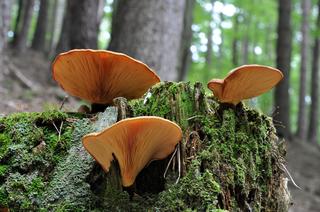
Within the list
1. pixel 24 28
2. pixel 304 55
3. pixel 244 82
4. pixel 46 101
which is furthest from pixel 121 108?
pixel 304 55

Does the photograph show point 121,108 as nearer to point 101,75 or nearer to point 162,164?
point 101,75

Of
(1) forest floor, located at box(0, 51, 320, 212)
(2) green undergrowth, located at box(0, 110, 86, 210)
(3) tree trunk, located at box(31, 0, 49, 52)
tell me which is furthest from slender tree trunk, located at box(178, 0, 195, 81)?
(2) green undergrowth, located at box(0, 110, 86, 210)

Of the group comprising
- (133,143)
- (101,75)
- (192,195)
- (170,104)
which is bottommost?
(192,195)

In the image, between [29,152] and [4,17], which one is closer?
[29,152]

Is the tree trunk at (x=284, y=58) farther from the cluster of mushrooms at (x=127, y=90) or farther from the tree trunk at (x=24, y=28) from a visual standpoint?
the cluster of mushrooms at (x=127, y=90)

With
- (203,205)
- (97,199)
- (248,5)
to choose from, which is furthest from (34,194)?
(248,5)

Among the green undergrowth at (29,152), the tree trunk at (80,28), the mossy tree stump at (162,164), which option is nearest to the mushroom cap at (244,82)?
the mossy tree stump at (162,164)

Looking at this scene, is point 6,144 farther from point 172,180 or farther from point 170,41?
point 170,41
